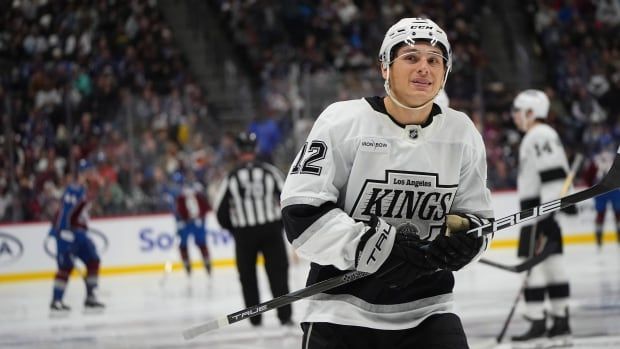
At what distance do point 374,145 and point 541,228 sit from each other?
3.75m

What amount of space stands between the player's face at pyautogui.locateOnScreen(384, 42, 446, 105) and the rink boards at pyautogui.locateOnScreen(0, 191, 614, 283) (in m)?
9.60

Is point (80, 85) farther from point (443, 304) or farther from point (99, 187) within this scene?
point (443, 304)

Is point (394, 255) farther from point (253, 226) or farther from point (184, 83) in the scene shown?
point (184, 83)

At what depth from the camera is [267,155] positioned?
42.5ft

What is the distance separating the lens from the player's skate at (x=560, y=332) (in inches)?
243

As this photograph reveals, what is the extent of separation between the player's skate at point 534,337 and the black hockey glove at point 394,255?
351 centimetres

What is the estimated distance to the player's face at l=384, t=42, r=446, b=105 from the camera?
2.88 metres

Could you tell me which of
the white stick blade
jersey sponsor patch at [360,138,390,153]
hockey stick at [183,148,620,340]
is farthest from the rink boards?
jersey sponsor patch at [360,138,390,153]

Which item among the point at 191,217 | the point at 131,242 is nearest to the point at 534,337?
the point at 191,217

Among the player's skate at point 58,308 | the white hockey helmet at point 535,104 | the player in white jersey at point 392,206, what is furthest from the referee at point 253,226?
the player in white jersey at point 392,206

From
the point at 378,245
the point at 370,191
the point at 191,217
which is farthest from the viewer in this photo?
the point at 191,217

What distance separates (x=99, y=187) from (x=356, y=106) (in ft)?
33.4

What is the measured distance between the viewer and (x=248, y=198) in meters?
7.60

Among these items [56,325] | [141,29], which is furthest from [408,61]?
[141,29]
